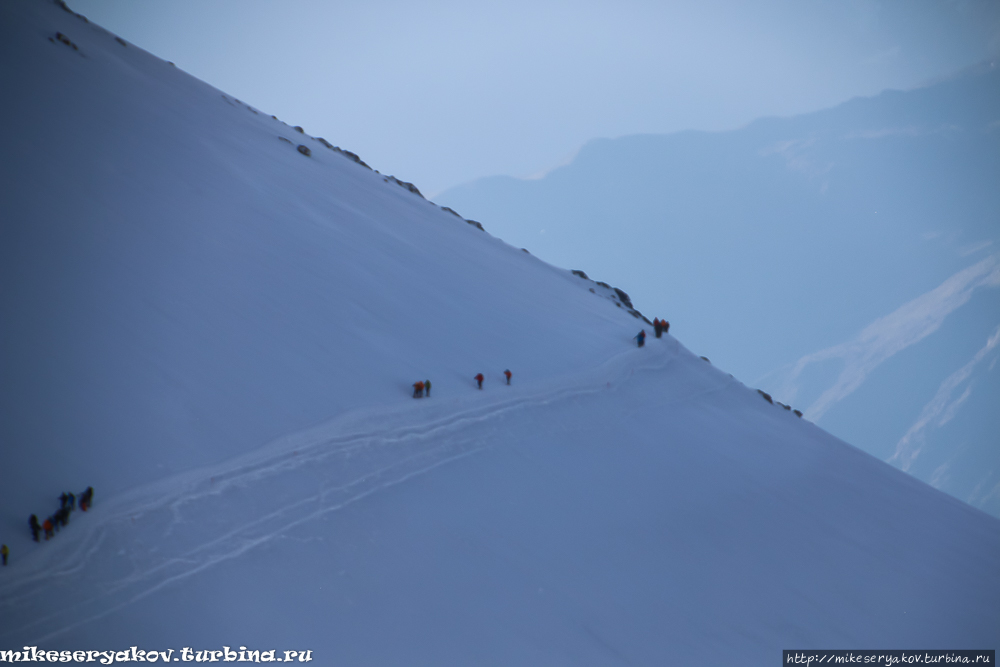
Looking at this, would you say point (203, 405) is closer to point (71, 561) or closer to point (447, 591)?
point (71, 561)

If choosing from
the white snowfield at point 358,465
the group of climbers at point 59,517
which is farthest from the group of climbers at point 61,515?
the white snowfield at point 358,465

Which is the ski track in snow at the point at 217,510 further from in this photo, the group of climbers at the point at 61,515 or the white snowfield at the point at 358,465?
the group of climbers at the point at 61,515

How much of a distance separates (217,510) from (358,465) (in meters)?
2.68

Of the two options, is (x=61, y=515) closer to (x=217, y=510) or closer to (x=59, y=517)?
(x=59, y=517)

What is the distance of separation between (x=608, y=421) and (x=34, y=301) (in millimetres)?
13499

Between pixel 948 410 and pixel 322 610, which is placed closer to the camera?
pixel 322 610

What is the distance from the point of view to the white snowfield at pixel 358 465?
816 cm

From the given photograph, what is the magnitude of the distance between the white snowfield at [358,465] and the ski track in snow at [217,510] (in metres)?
0.04

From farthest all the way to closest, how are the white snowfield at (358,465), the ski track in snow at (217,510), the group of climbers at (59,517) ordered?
the white snowfield at (358,465) → the group of climbers at (59,517) → the ski track in snow at (217,510)

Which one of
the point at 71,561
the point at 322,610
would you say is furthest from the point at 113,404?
the point at 322,610

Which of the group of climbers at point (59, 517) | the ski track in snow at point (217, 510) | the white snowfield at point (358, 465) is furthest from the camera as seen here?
the white snowfield at point (358, 465)

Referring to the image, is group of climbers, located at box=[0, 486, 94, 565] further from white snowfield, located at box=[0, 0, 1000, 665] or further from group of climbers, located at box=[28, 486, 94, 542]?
white snowfield, located at box=[0, 0, 1000, 665]

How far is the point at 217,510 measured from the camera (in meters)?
9.15

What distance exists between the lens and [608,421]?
1608cm
